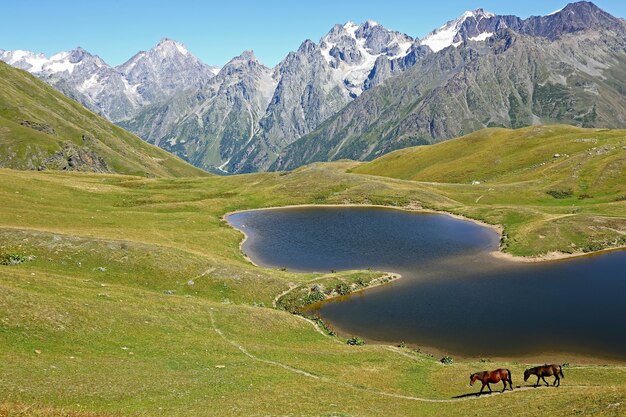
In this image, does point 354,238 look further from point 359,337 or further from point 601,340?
point 601,340

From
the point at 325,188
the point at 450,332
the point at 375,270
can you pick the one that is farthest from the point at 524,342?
the point at 325,188

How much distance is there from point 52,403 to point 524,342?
5198 cm

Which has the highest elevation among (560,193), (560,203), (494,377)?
(560,193)

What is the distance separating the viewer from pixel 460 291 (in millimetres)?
75062

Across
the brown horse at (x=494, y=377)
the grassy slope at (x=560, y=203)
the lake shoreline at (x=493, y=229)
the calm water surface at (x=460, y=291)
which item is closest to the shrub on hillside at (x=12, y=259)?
the calm water surface at (x=460, y=291)

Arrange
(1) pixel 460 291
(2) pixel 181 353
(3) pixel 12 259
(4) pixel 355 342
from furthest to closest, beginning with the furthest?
(1) pixel 460 291 < (3) pixel 12 259 < (4) pixel 355 342 < (2) pixel 181 353

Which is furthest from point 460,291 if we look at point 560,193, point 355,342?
point 560,193

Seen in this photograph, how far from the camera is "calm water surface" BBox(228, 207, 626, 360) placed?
190 ft

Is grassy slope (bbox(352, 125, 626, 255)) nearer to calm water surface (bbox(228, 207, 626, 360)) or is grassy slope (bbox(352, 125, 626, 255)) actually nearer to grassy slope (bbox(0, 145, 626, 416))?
calm water surface (bbox(228, 207, 626, 360))

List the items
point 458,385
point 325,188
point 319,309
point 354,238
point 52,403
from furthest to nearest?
point 325,188, point 354,238, point 319,309, point 458,385, point 52,403

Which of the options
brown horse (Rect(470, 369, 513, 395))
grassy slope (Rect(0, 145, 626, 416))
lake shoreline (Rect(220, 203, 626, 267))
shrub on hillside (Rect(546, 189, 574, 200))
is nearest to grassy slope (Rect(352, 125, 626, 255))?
shrub on hillside (Rect(546, 189, 574, 200))

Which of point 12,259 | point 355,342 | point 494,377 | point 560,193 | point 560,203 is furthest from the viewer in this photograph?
point 560,193

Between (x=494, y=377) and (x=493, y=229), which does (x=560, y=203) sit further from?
(x=494, y=377)

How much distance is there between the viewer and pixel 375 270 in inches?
3484
